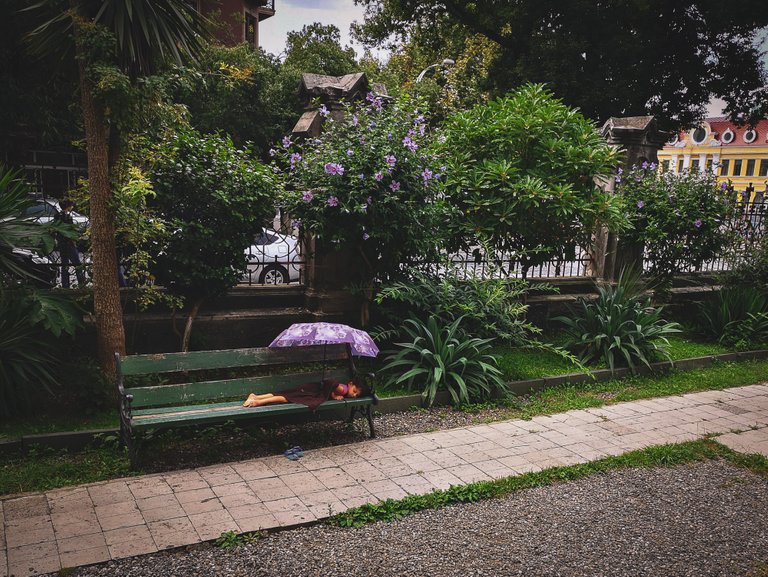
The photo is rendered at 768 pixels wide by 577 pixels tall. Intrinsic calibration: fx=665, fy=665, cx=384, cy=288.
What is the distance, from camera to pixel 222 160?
7105mm

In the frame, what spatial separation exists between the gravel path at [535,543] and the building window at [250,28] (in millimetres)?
39217

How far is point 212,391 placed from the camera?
5.75 meters

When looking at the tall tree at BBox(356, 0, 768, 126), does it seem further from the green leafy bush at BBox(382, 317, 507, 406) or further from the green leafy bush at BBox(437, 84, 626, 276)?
the green leafy bush at BBox(382, 317, 507, 406)

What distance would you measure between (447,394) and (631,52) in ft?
56.7

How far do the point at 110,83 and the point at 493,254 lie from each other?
4991 millimetres

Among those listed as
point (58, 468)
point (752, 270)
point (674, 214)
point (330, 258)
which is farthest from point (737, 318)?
point (58, 468)

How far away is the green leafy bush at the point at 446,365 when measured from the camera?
7.17 meters

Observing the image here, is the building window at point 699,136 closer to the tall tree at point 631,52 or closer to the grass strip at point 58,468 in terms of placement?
the tall tree at point 631,52

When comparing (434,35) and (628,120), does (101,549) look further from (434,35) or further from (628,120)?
(434,35)

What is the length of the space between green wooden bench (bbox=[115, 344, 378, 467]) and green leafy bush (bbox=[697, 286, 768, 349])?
658cm

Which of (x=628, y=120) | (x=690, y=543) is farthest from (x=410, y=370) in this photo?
(x=628, y=120)

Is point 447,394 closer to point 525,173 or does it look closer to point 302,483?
point 302,483

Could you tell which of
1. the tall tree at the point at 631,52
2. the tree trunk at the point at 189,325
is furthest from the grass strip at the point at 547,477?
the tall tree at the point at 631,52

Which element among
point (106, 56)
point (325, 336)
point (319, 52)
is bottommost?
point (325, 336)
